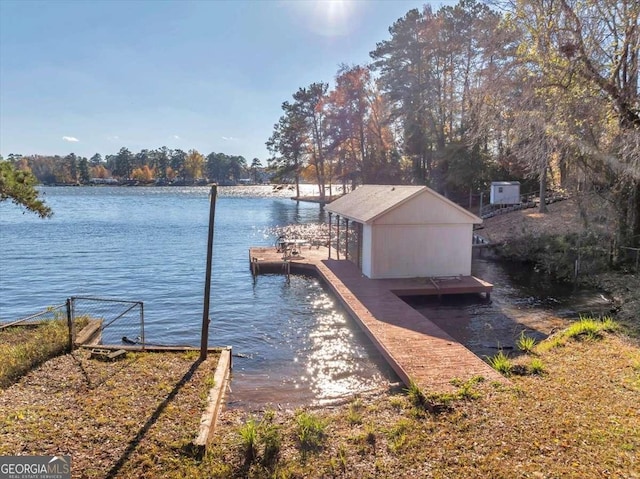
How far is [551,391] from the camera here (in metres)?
6.99

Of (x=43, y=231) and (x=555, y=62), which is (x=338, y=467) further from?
(x=43, y=231)

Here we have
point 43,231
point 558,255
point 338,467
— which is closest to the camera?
point 338,467

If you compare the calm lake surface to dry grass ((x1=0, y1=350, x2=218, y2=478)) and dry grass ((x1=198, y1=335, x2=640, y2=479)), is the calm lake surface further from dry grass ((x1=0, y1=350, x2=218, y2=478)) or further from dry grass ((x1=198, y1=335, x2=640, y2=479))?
dry grass ((x1=198, y1=335, x2=640, y2=479))

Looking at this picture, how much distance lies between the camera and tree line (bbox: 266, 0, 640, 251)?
10898mm

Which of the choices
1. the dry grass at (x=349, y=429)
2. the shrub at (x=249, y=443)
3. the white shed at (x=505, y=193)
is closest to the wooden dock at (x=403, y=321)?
the dry grass at (x=349, y=429)

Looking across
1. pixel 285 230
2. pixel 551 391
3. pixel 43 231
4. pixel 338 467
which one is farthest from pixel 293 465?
pixel 43 231

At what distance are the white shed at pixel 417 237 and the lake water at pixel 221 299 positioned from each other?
2.56 metres

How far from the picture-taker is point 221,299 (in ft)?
53.9

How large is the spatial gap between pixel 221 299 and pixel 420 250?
735cm

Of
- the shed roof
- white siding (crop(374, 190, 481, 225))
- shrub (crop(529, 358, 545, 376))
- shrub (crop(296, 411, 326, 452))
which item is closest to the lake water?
shrub (crop(296, 411, 326, 452))

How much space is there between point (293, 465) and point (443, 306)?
413 inches

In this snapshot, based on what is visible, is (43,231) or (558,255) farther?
(43,231)

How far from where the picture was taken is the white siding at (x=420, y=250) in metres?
16.0

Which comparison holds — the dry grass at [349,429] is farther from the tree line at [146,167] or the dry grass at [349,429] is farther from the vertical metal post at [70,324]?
the tree line at [146,167]
